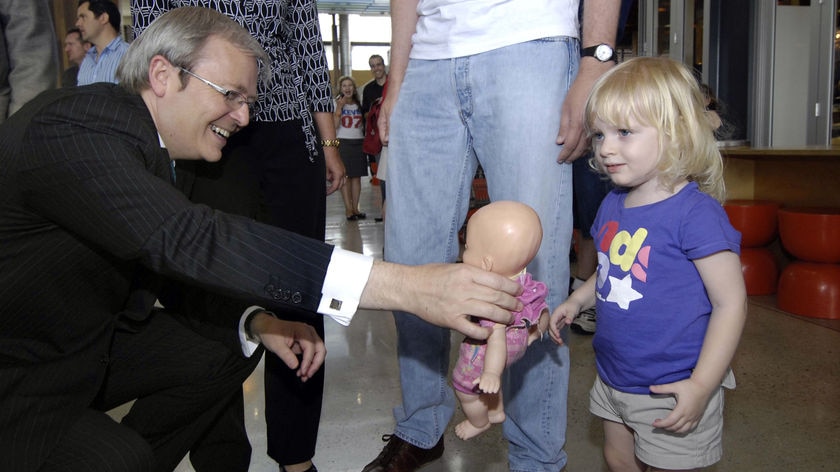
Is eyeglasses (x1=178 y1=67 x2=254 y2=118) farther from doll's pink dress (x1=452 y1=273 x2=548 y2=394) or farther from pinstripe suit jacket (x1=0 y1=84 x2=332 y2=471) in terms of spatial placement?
doll's pink dress (x1=452 y1=273 x2=548 y2=394)

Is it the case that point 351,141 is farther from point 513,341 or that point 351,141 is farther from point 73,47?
point 513,341

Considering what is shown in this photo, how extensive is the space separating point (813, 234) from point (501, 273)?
306cm

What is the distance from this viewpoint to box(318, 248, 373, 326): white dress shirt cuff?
1122 millimetres

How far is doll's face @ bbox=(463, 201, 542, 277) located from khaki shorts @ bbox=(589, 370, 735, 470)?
0.46 metres

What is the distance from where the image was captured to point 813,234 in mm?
3598

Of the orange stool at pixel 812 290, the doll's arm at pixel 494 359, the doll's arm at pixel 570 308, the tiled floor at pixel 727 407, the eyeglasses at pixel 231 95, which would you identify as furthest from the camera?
the orange stool at pixel 812 290

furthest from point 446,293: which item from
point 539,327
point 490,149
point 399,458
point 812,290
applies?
point 812,290

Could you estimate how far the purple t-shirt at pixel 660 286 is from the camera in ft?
4.42

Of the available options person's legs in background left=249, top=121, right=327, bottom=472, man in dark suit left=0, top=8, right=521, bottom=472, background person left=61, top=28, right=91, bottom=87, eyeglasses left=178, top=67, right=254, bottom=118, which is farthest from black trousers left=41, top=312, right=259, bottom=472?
background person left=61, top=28, right=91, bottom=87

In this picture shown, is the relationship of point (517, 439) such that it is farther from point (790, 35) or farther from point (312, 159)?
point (790, 35)

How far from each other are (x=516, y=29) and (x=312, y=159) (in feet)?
2.28

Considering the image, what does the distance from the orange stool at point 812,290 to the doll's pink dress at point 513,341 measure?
9.61ft

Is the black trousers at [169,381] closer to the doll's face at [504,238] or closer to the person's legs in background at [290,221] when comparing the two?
the person's legs in background at [290,221]

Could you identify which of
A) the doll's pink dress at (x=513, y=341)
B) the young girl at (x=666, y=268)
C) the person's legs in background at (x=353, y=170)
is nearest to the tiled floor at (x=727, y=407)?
the young girl at (x=666, y=268)
